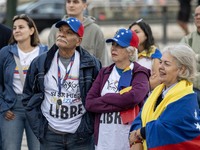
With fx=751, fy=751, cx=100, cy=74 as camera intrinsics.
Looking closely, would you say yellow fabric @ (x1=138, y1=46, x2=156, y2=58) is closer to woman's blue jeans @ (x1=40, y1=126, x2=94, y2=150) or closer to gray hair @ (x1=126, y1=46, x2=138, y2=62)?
gray hair @ (x1=126, y1=46, x2=138, y2=62)

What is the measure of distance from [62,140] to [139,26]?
1.77 meters

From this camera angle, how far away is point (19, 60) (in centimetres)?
767

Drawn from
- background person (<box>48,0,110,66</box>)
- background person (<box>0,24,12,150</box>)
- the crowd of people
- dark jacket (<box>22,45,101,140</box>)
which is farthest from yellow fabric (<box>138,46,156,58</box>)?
background person (<box>0,24,12,150</box>)

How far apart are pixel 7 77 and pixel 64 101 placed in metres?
1.02

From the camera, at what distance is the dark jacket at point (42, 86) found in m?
6.83

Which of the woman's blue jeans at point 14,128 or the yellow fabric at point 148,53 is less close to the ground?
the yellow fabric at point 148,53

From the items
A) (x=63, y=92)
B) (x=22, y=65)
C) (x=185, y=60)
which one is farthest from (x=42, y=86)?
(x=185, y=60)

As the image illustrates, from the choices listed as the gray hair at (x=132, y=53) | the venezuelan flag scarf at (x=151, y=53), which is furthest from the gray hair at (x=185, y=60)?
the venezuelan flag scarf at (x=151, y=53)

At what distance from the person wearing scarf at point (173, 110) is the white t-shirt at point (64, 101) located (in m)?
1.04

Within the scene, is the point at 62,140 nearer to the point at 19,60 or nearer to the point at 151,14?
the point at 19,60

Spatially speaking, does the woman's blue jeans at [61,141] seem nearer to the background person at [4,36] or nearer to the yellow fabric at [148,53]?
the yellow fabric at [148,53]

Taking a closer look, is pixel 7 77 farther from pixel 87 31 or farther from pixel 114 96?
pixel 114 96

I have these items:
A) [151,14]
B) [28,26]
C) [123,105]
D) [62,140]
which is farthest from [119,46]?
[151,14]

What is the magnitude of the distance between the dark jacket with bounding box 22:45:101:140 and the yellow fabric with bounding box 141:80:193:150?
1.03 meters
